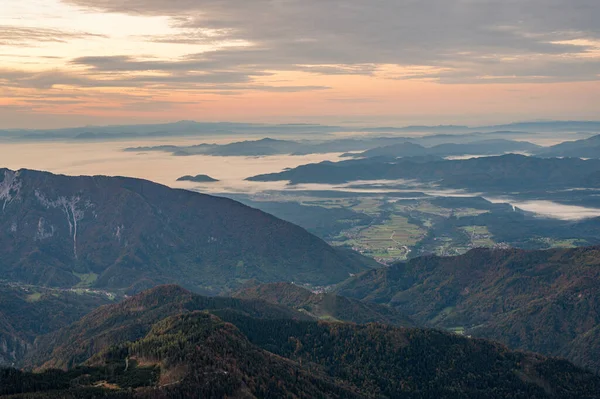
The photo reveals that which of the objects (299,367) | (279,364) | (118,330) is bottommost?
(118,330)

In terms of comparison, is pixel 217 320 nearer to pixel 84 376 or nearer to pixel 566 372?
pixel 84 376

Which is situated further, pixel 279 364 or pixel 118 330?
pixel 118 330

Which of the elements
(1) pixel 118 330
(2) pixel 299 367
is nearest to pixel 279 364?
(2) pixel 299 367

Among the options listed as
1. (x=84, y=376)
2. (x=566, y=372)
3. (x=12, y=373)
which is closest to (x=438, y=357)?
(x=566, y=372)

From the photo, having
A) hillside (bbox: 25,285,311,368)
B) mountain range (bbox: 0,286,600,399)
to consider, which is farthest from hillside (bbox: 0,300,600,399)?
hillside (bbox: 25,285,311,368)

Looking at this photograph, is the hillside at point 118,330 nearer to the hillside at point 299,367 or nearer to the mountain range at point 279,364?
the mountain range at point 279,364

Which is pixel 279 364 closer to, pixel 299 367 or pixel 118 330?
pixel 299 367

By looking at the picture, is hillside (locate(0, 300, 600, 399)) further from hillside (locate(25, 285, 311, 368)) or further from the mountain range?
hillside (locate(25, 285, 311, 368))

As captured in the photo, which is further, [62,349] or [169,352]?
[62,349]
